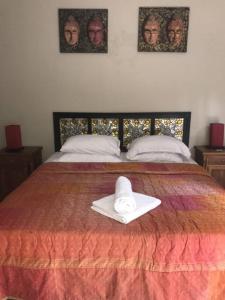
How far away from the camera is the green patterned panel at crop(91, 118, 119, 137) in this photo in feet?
9.96

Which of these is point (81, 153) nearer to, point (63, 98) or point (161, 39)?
point (63, 98)

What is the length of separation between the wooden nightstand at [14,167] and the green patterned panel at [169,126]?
1394 millimetres

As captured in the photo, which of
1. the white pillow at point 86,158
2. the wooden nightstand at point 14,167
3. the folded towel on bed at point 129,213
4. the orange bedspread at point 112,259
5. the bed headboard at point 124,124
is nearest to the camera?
the orange bedspread at point 112,259

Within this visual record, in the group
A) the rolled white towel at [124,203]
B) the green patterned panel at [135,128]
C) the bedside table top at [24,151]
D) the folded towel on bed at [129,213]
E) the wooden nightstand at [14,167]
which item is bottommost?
the wooden nightstand at [14,167]

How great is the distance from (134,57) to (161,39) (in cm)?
33

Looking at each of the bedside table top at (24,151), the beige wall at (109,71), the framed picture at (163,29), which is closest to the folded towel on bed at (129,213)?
the bedside table top at (24,151)

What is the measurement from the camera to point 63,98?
302 cm

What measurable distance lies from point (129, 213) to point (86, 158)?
4.00 feet

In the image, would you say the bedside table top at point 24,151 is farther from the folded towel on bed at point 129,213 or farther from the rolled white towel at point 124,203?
the rolled white towel at point 124,203

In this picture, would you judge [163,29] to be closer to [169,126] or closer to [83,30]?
[83,30]

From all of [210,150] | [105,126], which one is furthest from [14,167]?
[210,150]

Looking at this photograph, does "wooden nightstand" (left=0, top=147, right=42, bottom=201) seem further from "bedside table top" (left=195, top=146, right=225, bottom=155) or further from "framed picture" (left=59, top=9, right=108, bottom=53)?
"bedside table top" (left=195, top=146, right=225, bottom=155)

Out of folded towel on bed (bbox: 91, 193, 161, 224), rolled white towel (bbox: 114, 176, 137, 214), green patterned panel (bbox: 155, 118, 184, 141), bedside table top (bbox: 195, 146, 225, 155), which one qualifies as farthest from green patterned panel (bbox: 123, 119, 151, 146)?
rolled white towel (bbox: 114, 176, 137, 214)

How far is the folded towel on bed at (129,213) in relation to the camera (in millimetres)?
1479
